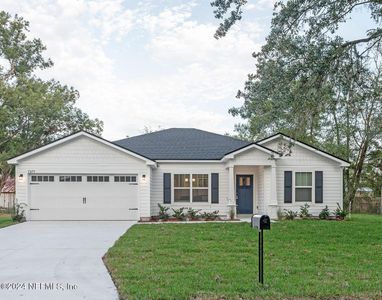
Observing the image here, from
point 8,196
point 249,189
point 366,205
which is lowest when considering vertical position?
point 366,205

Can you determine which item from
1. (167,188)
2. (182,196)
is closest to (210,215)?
(182,196)

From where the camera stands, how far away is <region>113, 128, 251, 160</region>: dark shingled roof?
1972cm

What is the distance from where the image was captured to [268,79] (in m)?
11.1

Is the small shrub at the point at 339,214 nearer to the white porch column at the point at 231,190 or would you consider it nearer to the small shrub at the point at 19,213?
the white porch column at the point at 231,190

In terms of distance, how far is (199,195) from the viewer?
63.7ft

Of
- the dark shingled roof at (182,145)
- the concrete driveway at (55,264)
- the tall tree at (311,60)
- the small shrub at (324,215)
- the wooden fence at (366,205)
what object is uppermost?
the tall tree at (311,60)

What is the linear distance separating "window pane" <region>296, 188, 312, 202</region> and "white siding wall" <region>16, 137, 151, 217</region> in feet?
21.5

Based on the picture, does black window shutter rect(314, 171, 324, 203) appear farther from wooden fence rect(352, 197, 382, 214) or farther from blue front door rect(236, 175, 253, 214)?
wooden fence rect(352, 197, 382, 214)

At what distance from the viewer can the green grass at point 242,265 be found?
5.97 meters

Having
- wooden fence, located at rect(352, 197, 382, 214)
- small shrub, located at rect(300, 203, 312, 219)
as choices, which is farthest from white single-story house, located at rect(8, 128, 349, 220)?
wooden fence, located at rect(352, 197, 382, 214)

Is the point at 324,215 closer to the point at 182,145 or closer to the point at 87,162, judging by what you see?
the point at 182,145

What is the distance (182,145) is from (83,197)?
5.28m

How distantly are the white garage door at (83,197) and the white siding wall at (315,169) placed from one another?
21.2ft

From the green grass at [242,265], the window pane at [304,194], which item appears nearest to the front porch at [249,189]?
the window pane at [304,194]
